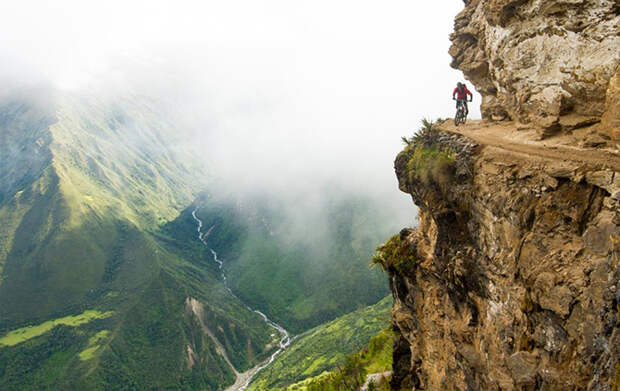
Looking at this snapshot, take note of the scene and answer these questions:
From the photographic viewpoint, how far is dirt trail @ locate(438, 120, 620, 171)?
1582cm

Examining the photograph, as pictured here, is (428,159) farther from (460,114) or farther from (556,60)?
(556,60)

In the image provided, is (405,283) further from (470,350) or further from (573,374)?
(573,374)

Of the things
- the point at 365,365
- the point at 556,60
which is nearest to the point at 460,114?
the point at 556,60

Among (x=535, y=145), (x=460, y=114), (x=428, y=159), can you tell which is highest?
(x=460, y=114)

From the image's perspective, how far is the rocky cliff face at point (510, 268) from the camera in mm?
14445

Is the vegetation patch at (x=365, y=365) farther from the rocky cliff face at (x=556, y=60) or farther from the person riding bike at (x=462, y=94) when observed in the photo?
the rocky cliff face at (x=556, y=60)

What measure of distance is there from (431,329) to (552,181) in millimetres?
17509

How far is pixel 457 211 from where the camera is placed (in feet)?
79.5

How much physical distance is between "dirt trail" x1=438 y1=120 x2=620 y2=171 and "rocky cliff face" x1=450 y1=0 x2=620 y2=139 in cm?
78

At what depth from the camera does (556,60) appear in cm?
2016

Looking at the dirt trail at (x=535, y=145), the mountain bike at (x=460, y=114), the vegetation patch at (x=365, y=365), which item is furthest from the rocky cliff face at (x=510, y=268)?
the vegetation patch at (x=365, y=365)

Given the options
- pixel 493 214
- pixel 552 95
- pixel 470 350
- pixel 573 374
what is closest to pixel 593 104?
pixel 552 95

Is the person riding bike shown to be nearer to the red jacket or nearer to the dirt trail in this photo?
the red jacket

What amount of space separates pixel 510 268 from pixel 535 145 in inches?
272
